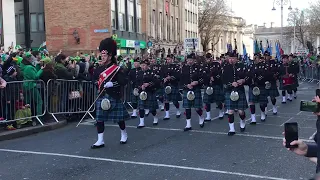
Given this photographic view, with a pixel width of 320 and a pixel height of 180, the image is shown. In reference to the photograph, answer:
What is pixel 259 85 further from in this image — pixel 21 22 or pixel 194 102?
pixel 21 22

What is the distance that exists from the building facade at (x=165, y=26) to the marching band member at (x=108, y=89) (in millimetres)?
30784

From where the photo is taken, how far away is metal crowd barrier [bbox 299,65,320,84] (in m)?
26.4

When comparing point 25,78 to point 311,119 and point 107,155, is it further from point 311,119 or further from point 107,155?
point 311,119

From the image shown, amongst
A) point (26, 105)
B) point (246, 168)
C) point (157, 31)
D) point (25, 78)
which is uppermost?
point (157, 31)

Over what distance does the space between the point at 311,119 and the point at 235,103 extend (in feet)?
9.77

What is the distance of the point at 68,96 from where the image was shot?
11227 mm

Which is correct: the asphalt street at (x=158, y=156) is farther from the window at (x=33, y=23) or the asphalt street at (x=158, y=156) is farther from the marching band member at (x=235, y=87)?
the window at (x=33, y=23)

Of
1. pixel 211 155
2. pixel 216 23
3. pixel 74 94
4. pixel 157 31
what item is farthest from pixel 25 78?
pixel 216 23

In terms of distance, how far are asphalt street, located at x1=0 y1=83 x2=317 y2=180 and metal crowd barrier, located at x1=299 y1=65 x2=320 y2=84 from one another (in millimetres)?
17480

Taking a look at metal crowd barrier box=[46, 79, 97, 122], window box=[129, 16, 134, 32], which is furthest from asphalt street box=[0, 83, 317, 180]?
window box=[129, 16, 134, 32]

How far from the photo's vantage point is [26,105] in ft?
32.4

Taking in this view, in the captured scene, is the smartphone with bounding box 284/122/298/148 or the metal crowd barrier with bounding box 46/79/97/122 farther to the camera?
the metal crowd barrier with bounding box 46/79/97/122

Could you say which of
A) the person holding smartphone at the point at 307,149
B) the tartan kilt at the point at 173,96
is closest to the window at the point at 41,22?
the tartan kilt at the point at 173,96

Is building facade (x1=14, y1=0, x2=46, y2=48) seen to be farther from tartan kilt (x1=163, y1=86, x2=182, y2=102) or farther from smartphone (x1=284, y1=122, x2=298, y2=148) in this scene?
smartphone (x1=284, y1=122, x2=298, y2=148)
